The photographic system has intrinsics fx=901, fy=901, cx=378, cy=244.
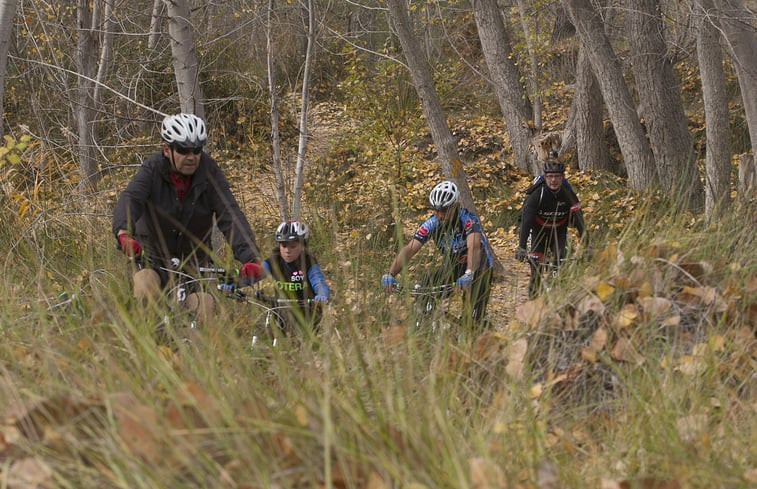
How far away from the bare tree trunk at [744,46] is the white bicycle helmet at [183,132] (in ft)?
17.4

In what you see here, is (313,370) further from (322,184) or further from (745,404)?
(322,184)

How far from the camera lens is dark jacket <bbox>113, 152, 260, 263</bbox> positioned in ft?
18.8

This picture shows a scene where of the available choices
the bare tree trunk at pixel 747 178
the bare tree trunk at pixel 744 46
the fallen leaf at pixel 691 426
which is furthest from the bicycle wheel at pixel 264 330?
the bare tree trunk at pixel 744 46

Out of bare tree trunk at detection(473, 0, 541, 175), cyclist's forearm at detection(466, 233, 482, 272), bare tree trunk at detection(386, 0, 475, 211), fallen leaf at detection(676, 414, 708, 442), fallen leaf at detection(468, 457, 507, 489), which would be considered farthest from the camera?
bare tree trunk at detection(473, 0, 541, 175)

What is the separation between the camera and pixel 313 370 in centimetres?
341

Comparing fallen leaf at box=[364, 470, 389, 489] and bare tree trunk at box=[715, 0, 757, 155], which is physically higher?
bare tree trunk at box=[715, 0, 757, 155]

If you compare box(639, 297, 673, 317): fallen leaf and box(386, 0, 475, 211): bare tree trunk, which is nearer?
box(639, 297, 673, 317): fallen leaf

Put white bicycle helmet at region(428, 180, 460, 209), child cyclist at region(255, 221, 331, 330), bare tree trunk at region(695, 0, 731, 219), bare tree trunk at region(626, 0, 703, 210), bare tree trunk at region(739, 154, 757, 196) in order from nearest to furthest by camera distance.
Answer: bare tree trunk at region(739, 154, 757, 196) → child cyclist at region(255, 221, 331, 330) → white bicycle helmet at region(428, 180, 460, 209) → bare tree trunk at region(695, 0, 731, 219) → bare tree trunk at region(626, 0, 703, 210)

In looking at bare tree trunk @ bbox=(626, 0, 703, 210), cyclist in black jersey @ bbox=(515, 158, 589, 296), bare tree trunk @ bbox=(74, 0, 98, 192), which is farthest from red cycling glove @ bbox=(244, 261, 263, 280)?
bare tree trunk @ bbox=(626, 0, 703, 210)

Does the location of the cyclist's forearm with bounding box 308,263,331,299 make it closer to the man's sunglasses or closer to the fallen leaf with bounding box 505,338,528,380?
the man's sunglasses

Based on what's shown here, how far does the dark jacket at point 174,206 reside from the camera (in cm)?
572

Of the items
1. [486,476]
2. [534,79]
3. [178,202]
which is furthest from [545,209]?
[534,79]

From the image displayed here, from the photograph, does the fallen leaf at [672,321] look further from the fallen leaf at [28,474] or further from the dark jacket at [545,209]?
the dark jacket at [545,209]

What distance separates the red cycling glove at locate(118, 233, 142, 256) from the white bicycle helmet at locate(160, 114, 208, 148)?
0.67 metres
